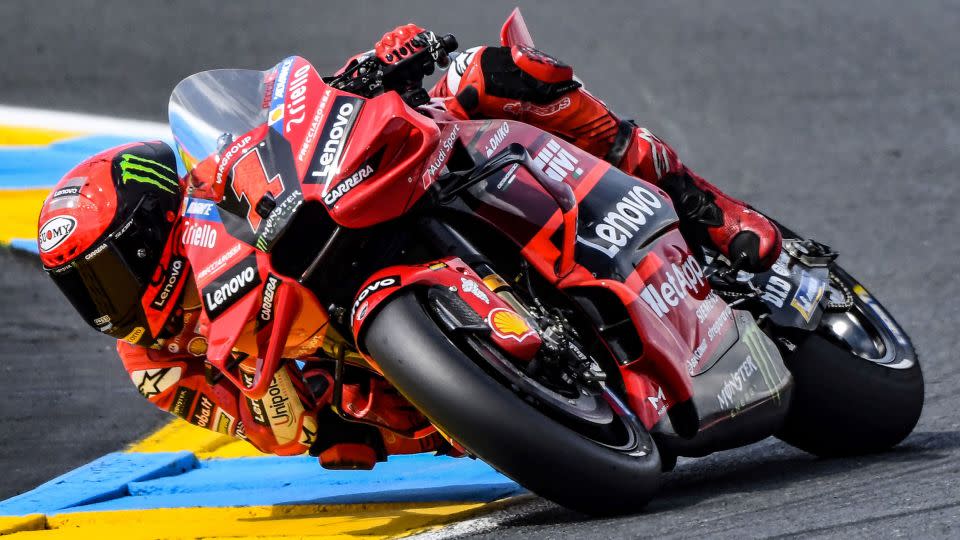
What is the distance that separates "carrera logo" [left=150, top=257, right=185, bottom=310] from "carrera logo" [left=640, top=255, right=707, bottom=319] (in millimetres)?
1323

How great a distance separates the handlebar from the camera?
4.01 meters

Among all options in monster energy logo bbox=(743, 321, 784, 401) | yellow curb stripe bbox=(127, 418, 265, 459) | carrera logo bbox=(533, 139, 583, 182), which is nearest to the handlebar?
carrera logo bbox=(533, 139, 583, 182)

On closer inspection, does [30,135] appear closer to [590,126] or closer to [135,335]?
[135,335]

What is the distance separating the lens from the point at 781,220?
773cm

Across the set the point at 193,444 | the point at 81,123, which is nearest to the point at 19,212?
the point at 81,123

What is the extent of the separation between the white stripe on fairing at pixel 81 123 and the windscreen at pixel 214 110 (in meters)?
4.82

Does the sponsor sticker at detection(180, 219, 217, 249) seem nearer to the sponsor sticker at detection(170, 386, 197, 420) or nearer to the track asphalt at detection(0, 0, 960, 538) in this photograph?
the sponsor sticker at detection(170, 386, 197, 420)

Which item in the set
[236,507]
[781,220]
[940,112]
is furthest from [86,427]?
[940,112]

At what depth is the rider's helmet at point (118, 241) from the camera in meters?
3.91

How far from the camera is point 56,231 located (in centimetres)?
392

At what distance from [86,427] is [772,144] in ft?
15.2

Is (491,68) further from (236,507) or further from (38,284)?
(38,284)

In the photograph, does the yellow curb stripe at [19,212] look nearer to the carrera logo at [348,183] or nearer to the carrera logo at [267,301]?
the carrera logo at [267,301]

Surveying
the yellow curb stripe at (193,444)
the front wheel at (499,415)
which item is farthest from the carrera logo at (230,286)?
the yellow curb stripe at (193,444)
